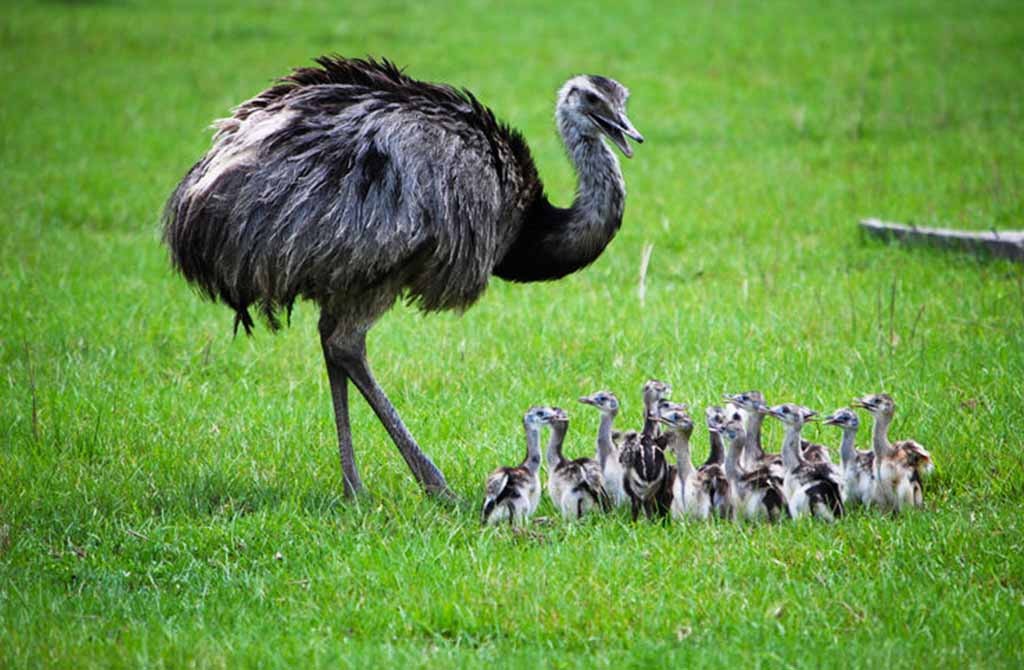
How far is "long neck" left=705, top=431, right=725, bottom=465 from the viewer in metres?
6.19

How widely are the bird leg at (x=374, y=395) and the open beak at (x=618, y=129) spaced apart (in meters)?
1.49

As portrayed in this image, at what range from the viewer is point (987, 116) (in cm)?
1454

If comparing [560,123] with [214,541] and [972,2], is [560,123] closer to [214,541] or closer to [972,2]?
[214,541]

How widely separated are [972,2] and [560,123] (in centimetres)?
1655

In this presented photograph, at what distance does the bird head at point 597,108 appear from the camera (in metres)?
6.78

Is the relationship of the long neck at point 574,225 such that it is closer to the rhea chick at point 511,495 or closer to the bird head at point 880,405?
the rhea chick at point 511,495

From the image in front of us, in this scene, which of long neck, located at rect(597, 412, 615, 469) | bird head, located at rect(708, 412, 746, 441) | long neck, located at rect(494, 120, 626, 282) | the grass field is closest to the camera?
the grass field

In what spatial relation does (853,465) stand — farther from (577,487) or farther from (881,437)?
(577,487)

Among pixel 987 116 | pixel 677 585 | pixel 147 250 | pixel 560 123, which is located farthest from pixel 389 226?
pixel 987 116

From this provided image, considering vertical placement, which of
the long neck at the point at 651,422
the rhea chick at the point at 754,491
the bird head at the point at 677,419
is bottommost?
the rhea chick at the point at 754,491

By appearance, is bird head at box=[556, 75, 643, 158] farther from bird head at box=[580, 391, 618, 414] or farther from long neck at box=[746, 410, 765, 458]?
long neck at box=[746, 410, 765, 458]

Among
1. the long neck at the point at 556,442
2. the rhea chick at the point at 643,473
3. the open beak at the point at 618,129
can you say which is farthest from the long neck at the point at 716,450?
the open beak at the point at 618,129

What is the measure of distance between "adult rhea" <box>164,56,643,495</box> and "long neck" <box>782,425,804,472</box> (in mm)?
1275

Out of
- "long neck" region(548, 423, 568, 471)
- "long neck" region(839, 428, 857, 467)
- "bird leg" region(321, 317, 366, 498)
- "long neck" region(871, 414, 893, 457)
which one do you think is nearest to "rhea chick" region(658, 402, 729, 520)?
"long neck" region(548, 423, 568, 471)
